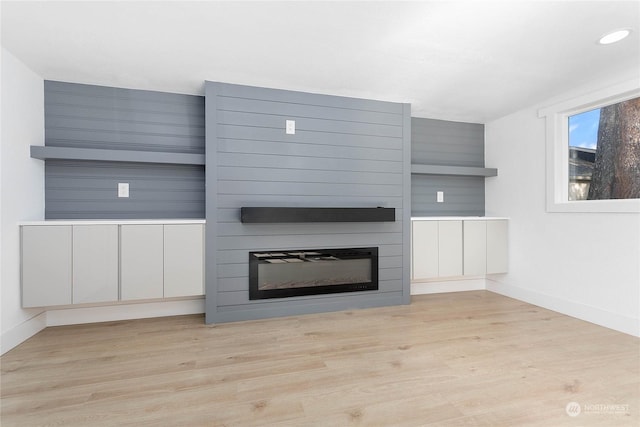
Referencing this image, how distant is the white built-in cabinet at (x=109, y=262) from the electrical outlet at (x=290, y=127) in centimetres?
122

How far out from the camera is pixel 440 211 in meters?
4.23

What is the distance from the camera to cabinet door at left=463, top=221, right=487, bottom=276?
154 inches

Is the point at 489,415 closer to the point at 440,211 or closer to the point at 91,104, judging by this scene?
the point at 440,211

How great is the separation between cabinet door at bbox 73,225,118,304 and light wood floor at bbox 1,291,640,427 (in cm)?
33

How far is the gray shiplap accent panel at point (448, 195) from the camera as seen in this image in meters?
4.14

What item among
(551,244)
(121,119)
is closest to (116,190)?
(121,119)

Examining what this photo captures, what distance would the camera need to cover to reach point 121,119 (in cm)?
314

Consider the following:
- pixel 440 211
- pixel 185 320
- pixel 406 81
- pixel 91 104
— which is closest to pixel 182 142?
pixel 91 104

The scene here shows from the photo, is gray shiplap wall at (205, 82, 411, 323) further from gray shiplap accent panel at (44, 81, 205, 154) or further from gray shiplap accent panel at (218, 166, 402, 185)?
gray shiplap accent panel at (44, 81, 205, 154)

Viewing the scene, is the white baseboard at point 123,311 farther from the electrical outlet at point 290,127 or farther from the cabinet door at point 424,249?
the cabinet door at point 424,249

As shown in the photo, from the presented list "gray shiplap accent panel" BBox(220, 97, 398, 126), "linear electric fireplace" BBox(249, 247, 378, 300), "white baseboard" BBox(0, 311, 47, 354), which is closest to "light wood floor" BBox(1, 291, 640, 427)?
"white baseboard" BBox(0, 311, 47, 354)

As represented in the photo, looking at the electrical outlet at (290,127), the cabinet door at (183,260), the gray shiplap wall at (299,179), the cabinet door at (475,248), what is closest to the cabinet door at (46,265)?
the cabinet door at (183,260)

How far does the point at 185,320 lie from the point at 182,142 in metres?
1.74

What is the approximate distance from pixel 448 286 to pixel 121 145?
4025 mm
